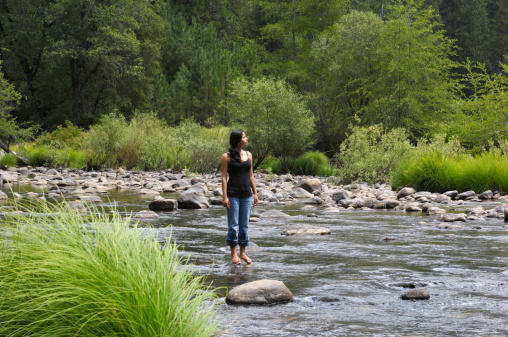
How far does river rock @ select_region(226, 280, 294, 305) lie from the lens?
493 centimetres

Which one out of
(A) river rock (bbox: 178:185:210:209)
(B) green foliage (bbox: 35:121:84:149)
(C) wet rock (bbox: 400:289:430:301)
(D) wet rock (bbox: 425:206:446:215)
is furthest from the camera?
(B) green foliage (bbox: 35:121:84:149)

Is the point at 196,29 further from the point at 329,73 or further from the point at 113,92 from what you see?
the point at 329,73

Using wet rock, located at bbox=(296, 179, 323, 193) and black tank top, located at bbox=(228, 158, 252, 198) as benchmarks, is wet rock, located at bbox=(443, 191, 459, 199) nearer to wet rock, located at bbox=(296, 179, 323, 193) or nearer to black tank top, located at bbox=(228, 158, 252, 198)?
wet rock, located at bbox=(296, 179, 323, 193)

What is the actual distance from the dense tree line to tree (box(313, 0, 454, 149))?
0.06m

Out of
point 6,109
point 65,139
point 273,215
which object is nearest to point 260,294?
point 273,215

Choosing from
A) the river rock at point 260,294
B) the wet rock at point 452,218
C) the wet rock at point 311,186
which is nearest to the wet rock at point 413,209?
the wet rock at point 452,218

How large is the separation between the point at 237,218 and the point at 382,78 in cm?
2412

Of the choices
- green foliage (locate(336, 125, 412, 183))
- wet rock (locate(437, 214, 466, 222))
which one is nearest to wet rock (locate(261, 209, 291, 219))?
wet rock (locate(437, 214, 466, 222))

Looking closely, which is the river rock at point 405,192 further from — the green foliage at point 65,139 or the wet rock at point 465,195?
the green foliage at point 65,139

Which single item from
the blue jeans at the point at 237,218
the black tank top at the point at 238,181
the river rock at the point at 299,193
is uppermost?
the black tank top at the point at 238,181

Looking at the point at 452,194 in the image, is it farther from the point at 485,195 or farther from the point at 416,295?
the point at 416,295

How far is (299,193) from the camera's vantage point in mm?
16859

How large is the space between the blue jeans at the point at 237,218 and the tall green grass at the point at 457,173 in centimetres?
1077

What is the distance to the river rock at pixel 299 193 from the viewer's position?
16.7m
